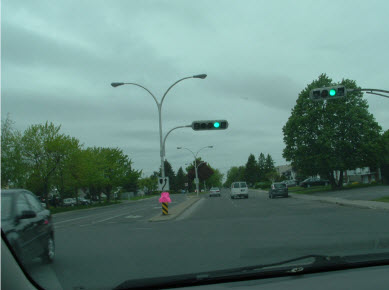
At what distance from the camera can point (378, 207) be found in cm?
1884

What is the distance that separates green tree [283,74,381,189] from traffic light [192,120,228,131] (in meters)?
23.3

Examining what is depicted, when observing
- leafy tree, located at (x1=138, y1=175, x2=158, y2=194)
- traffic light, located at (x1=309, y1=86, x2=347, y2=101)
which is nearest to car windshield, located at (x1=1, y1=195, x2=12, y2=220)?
traffic light, located at (x1=309, y1=86, x2=347, y2=101)

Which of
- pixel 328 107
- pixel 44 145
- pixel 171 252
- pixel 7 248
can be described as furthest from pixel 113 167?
pixel 7 248

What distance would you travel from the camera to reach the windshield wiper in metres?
4.03

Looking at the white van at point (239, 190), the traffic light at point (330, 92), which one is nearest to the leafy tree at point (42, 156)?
the traffic light at point (330, 92)

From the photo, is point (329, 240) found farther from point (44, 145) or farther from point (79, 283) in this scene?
point (44, 145)

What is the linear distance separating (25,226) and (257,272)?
3.53 meters

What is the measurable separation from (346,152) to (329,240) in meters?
35.2

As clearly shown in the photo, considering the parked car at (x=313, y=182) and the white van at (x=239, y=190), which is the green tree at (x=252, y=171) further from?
the white van at (x=239, y=190)

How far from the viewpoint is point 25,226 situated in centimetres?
567

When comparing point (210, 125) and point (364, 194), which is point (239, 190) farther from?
point (210, 125)

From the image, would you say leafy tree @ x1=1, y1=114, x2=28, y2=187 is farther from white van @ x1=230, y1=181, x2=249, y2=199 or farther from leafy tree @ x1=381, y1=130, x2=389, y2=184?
leafy tree @ x1=381, y1=130, x2=389, y2=184

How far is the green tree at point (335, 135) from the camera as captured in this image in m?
41.0

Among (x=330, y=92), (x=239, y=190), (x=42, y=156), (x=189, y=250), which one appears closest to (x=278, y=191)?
(x=239, y=190)
